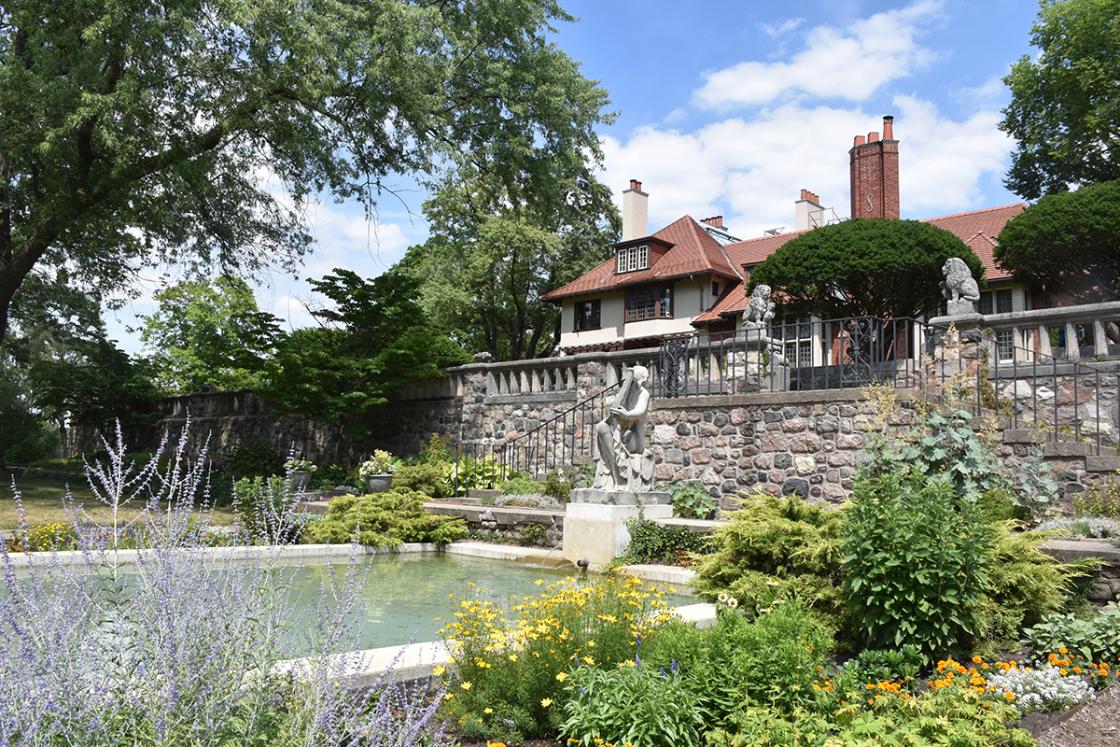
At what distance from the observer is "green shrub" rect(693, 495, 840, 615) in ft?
20.1

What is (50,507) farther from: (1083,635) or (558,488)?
(1083,635)

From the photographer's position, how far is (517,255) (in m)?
32.5

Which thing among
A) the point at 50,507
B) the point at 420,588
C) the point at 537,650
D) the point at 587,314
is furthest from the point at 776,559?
the point at 587,314

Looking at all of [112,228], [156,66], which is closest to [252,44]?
[156,66]

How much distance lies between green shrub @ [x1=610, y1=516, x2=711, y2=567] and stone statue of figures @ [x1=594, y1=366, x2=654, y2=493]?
1.76ft

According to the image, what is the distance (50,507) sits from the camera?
14.8 metres

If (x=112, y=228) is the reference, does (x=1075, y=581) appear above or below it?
below

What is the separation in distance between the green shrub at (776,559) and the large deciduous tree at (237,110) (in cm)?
1032

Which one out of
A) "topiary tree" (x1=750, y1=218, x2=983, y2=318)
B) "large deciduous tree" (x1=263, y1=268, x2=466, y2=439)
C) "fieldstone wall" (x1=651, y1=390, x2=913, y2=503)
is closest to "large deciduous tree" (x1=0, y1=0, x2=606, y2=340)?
A: "large deciduous tree" (x1=263, y1=268, x2=466, y2=439)

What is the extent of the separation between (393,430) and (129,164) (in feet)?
27.0

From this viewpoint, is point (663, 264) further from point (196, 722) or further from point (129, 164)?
point (196, 722)

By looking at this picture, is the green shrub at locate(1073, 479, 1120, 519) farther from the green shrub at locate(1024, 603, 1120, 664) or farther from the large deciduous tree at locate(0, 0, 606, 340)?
the large deciduous tree at locate(0, 0, 606, 340)

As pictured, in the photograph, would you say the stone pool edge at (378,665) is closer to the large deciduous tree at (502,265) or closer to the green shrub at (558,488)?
the green shrub at (558,488)

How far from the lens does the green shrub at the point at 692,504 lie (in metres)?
10.5
